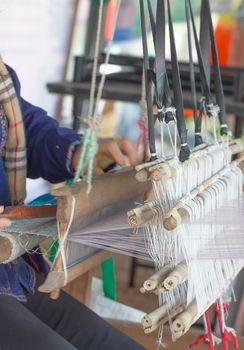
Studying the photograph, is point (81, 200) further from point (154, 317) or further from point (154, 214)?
point (154, 317)

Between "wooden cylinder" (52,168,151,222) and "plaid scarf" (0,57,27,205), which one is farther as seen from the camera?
"plaid scarf" (0,57,27,205)

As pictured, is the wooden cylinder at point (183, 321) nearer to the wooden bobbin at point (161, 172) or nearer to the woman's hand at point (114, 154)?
the wooden bobbin at point (161, 172)

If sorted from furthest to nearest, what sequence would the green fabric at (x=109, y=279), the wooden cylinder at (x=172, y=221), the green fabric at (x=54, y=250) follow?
1. the green fabric at (x=109, y=279)
2. the green fabric at (x=54, y=250)
3. the wooden cylinder at (x=172, y=221)

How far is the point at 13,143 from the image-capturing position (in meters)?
1.36

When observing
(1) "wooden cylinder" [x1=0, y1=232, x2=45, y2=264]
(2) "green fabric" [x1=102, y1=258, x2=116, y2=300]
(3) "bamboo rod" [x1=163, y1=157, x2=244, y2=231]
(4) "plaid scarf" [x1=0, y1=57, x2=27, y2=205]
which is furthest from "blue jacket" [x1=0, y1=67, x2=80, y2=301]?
(3) "bamboo rod" [x1=163, y1=157, x2=244, y2=231]

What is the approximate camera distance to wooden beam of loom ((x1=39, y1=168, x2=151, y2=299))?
3.36 feet

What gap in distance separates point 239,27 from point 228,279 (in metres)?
3.24

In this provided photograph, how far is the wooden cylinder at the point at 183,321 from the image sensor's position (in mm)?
1011

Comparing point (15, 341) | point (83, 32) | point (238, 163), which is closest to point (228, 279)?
point (238, 163)

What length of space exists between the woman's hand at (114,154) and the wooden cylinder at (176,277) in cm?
35

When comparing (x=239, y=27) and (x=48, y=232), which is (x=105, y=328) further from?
(x=239, y=27)

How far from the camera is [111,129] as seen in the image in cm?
359

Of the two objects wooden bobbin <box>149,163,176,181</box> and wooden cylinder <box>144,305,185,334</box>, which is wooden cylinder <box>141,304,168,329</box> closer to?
wooden cylinder <box>144,305,185,334</box>

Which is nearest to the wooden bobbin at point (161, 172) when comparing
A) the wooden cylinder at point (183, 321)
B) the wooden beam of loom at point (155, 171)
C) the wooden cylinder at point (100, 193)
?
the wooden beam of loom at point (155, 171)
